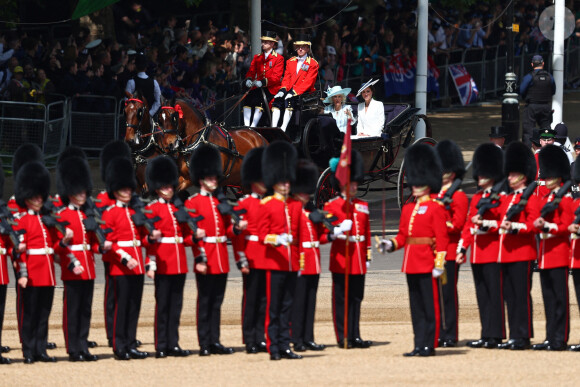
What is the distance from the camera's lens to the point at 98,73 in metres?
23.5

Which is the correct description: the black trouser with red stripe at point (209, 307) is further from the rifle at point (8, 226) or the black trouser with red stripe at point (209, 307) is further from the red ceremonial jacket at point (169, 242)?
the rifle at point (8, 226)

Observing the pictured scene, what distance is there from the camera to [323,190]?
1897 centimetres

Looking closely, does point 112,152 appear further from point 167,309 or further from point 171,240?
point 167,309

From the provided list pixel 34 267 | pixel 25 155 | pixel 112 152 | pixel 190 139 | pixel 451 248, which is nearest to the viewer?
A: pixel 34 267

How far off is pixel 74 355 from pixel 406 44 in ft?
60.9

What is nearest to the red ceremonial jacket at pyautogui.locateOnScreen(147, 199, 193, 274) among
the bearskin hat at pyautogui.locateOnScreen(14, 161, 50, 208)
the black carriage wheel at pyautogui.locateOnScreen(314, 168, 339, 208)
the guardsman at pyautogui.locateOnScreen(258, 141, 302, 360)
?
the guardsman at pyautogui.locateOnScreen(258, 141, 302, 360)

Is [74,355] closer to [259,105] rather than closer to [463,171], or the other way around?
[463,171]

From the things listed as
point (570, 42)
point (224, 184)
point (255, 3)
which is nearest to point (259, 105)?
point (224, 184)

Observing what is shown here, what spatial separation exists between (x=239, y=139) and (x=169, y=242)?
6.79 meters

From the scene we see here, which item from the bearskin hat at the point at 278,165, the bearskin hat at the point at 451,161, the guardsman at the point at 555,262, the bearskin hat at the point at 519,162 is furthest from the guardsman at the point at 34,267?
the guardsman at the point at 555,262

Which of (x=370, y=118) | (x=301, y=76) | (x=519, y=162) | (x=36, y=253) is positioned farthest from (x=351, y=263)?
(x=301, y=76)

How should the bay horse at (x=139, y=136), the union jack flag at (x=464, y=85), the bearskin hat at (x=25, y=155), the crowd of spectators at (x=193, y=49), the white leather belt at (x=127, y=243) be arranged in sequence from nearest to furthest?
the white leather belt at (x=127, y=243) < the bearskin hat at (x=25, y=155) < the bay horse at (x=139, y=136) < the crowd of spectators at (x=193, y=49) < the union jack flag at (x=464, y=85)

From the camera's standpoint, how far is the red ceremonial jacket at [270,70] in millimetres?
19953

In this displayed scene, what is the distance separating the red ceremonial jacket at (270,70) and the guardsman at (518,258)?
741 cm
